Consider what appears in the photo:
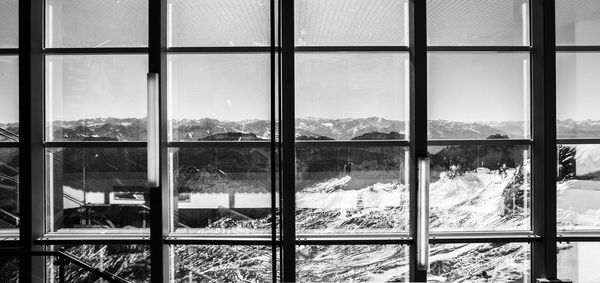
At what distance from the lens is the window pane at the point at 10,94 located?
629 cm

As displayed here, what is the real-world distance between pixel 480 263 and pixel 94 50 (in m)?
6.20

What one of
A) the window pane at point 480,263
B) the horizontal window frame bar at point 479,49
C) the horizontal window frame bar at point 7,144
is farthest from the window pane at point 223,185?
the horizontal window frame bar at point 479,49

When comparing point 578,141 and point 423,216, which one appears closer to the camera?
point 423,216

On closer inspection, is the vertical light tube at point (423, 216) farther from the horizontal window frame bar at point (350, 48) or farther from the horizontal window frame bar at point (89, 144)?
the horizontal window frame bar at point (89, 144)

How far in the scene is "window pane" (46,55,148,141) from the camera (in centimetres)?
630

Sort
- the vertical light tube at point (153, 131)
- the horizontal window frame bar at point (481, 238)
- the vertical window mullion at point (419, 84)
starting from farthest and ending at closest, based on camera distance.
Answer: the horizontal window frame bar at point (481, 238) → the vertical window mullion at point (419, 84) → the vertical light tube at point (153, 131)

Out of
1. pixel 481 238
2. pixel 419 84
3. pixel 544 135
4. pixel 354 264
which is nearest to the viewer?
pixel 419 84

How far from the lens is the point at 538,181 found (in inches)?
242

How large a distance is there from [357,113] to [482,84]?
1818 millimetres

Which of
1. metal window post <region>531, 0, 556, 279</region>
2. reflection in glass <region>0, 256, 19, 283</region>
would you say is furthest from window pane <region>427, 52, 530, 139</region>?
reflection in glass <region>0, 256, 19, 283</region>

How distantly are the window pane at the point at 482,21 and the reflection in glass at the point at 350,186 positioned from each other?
1.83m

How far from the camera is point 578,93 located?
6375 millimetres

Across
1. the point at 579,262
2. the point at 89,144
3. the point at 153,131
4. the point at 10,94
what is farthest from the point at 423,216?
the point at 10,94

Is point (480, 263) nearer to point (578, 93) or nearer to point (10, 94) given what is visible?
Result: point (578, 93)
